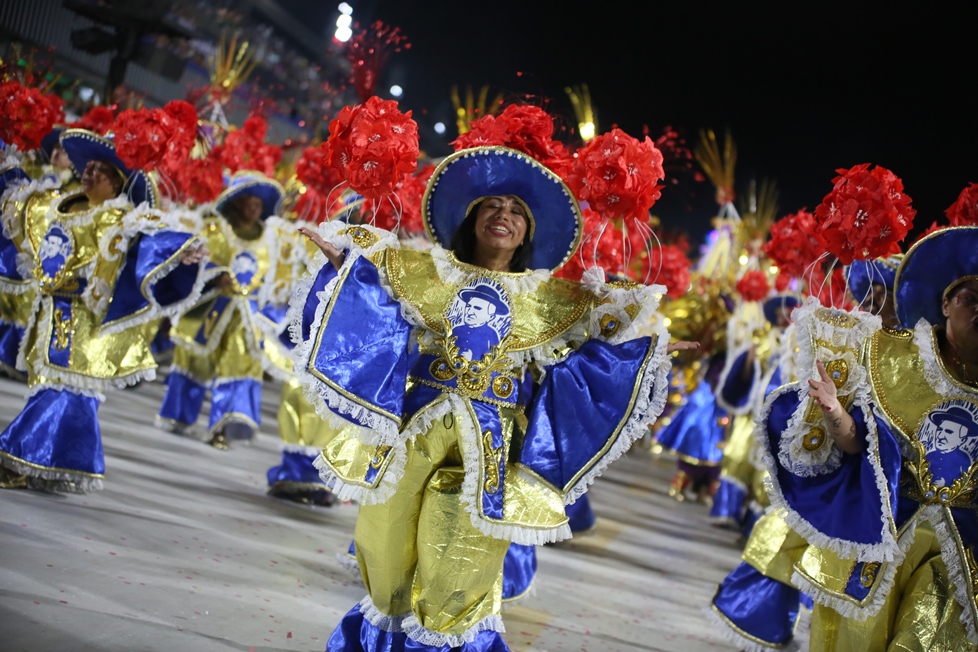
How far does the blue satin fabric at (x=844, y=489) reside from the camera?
344 cm

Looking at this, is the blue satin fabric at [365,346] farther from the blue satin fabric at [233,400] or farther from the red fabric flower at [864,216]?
the blue satin fabric at [233,400]

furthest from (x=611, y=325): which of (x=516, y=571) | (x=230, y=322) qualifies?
(x=230, y=322)

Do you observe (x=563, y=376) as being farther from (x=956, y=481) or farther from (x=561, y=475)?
(x=956, y=481)

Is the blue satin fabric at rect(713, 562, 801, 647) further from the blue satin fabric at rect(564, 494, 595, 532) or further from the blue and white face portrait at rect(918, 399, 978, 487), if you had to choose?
the blue satin fabric at rect(564, 494, 595, 532)

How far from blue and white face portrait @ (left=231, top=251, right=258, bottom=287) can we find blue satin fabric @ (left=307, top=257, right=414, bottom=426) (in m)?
4.76

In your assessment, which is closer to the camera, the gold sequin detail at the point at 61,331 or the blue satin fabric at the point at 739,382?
the gold sequin detail at the point at 61,331

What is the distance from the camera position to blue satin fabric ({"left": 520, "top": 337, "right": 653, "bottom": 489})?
3.44 meters

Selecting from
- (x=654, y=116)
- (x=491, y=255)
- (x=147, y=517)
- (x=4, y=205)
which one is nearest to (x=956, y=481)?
(x=491, y=255)

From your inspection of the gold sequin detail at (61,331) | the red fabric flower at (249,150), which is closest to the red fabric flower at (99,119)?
the red fabric flower at (249,150)

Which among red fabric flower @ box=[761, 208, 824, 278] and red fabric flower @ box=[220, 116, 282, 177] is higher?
red fabric flower @ box=[220, 116, 282, 177]

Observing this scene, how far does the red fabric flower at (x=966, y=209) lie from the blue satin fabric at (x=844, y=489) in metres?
1.03

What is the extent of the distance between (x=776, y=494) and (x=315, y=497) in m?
3.67

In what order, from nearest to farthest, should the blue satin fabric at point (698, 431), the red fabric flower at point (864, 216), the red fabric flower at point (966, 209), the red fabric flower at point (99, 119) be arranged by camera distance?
the red fabric flower at point (864, 216) → the red fabric flower at point (966, 209) → the red fabric flower at point (99, 119) → the blue satin fabric at point (698, 431)

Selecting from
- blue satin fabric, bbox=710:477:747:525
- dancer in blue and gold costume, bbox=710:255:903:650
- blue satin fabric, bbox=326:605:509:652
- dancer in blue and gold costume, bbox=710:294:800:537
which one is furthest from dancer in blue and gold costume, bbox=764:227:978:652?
blue satin fabric, bbox=710:477:747:525
